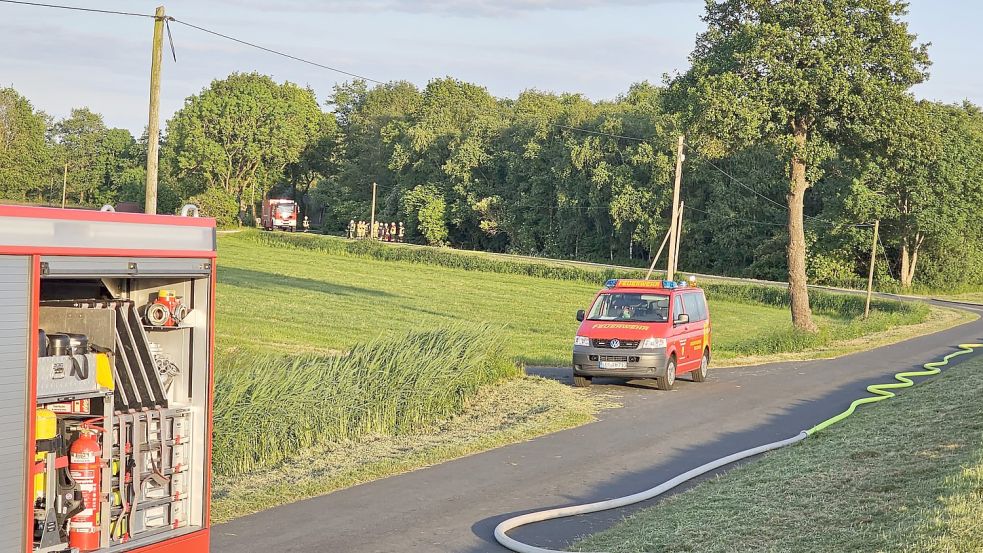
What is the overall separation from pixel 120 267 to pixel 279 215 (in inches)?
3689

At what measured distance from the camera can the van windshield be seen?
21.8 metres

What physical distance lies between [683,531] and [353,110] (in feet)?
413

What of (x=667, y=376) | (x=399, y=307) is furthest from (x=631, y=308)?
(x=399, y=307)

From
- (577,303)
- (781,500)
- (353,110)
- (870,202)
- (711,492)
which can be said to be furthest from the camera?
(353,110)

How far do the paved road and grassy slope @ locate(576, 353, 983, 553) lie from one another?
945 millimetres

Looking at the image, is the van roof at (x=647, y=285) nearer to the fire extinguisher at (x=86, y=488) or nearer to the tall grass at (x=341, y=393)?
the tall grass at (x=341, y=393)

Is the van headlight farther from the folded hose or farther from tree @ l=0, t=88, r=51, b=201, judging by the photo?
tree @ l=0, t=88, r=51, b=201

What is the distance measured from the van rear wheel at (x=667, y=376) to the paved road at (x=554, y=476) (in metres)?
0.24

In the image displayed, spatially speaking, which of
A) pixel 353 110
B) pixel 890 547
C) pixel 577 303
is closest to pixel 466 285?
pixel 577 303

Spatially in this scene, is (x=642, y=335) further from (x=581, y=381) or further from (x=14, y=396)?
(x=14, y=396)

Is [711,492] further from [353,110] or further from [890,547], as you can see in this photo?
[353,110]

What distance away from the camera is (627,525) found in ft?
33.5

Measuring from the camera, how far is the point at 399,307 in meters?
43.9

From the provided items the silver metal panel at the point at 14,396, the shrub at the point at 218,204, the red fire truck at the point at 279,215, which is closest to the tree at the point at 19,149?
the shrub at the point at 218,204
